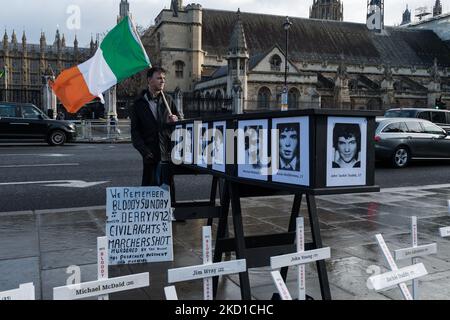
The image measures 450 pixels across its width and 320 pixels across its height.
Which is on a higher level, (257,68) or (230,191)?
(257,68)

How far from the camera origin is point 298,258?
2.95m

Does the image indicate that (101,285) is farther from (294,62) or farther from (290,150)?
(294,62)

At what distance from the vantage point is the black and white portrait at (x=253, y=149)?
3146mm

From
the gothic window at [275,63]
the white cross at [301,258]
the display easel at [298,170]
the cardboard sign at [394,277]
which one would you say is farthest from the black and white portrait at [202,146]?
the gothic window at [275,63]

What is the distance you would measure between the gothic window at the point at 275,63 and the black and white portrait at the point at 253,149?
53325 millimetres

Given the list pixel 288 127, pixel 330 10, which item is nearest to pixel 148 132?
pixel 288 127

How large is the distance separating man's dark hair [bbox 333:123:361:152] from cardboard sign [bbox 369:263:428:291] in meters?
0.79

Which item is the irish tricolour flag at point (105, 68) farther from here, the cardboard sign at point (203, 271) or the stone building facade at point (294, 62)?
the stone building facade at point (294, 62)

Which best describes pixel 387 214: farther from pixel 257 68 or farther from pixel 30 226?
pixel 257 68

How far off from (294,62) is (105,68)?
59735 mm

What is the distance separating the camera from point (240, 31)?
169 ft

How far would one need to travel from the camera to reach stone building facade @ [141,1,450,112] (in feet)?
181

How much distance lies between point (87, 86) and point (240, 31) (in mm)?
48217
